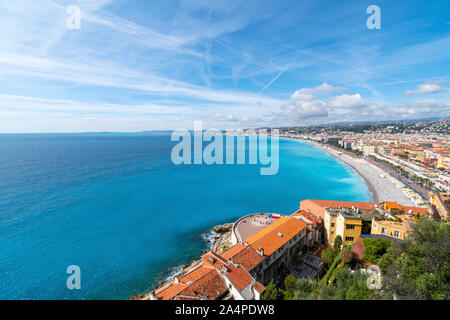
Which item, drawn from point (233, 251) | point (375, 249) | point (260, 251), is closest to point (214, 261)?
point (233, 251)

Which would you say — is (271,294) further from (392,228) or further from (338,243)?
(392,228)

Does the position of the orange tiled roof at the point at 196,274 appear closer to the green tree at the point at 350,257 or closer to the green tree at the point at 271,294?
the green tree at the point at 271,294

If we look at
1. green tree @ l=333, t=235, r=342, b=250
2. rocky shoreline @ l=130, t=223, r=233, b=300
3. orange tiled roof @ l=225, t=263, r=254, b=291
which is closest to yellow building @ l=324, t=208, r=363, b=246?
green tree @ l=333, t=235, r=342, b=250

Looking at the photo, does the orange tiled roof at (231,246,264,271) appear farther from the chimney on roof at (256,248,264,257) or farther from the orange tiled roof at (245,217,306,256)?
the orange tiled roof at (245,217,306,256)

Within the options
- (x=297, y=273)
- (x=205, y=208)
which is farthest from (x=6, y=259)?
(x=297, y=273)
